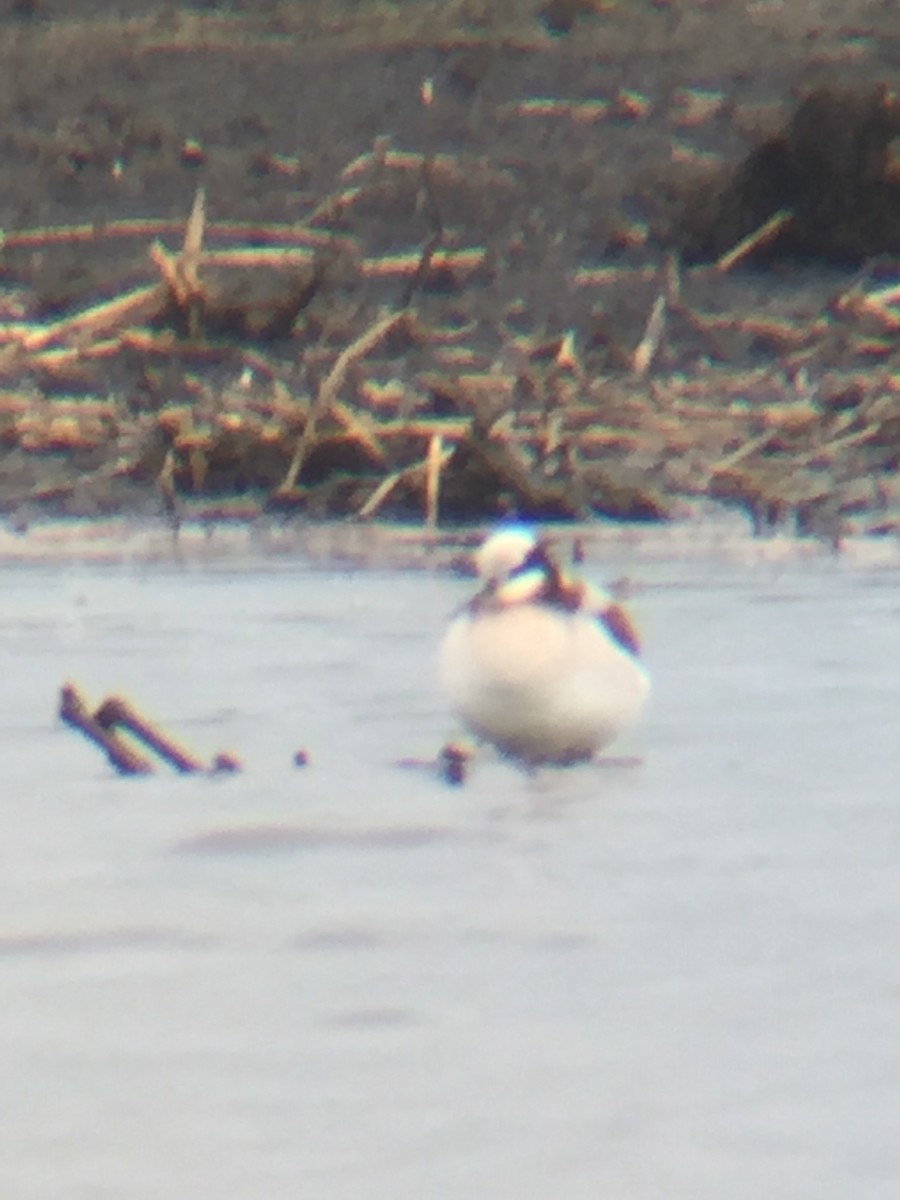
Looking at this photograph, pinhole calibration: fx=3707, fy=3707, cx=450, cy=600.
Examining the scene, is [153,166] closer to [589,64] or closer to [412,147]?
[412,147]

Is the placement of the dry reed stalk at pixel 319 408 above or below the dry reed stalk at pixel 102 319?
above

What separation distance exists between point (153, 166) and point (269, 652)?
8.38 metres

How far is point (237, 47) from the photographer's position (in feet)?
60.2

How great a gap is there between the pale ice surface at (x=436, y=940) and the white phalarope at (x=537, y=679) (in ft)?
0.31

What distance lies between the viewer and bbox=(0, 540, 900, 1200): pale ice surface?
4.34 meters

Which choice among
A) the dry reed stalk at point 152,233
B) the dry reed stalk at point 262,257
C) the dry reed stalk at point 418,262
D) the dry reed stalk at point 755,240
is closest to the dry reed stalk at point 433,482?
the dry reed stalk at point 262,257

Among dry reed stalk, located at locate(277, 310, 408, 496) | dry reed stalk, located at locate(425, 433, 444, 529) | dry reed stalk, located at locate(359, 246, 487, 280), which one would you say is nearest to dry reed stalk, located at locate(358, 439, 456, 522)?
dry reed stalk, located at locate(425, 433, 444, 529)

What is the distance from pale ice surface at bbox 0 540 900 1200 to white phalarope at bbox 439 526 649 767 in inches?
3.7

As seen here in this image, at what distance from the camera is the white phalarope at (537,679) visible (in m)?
7.31

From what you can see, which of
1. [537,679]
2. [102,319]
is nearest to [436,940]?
[537,679]

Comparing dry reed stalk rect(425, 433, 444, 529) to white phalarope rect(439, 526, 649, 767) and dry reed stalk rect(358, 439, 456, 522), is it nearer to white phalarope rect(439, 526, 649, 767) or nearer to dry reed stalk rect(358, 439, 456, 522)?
dry reed stalk rect(358, 439, 456, 522)

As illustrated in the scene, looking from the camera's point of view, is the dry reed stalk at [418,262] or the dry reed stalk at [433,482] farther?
the dry reed stalk at [418,262]

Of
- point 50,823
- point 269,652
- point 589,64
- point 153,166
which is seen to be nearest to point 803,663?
point 269,652

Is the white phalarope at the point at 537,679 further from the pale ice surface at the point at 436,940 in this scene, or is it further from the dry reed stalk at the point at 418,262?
the dry reed stalk at the point at 418,262
